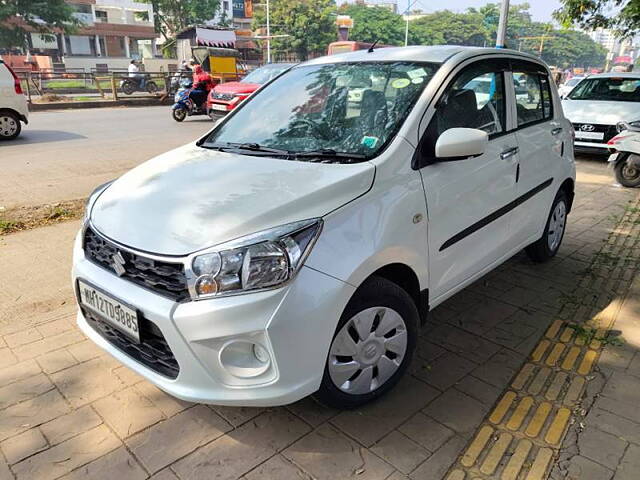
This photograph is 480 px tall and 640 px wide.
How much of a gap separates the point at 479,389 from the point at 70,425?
2149 millimetres

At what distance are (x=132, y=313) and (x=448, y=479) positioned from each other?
1.55 m

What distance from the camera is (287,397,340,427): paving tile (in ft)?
8.43

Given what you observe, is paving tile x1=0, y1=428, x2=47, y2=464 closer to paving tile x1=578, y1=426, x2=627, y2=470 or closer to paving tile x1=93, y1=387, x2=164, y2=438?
paving tile x1=93, y1=387, x2=164, y2=438

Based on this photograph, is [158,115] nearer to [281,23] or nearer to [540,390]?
[540,390]

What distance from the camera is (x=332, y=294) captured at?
2145 mm

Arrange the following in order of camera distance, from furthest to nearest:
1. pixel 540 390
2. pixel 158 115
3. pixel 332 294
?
pixel 158 115 → pixel 540 390 → pixel 332 294

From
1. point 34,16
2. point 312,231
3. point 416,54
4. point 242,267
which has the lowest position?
point 242,267

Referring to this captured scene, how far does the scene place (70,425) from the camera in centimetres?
253

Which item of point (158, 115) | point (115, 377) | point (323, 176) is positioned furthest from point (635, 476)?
point (158, 115)

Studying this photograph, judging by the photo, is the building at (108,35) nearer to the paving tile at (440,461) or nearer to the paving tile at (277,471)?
the paving tile at (277,471)

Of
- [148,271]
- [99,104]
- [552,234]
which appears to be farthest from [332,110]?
[99,104]

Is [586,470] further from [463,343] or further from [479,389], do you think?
[463,343]

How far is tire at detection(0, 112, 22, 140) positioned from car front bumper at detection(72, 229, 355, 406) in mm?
10483

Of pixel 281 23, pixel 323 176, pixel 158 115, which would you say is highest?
pixel 281 23
